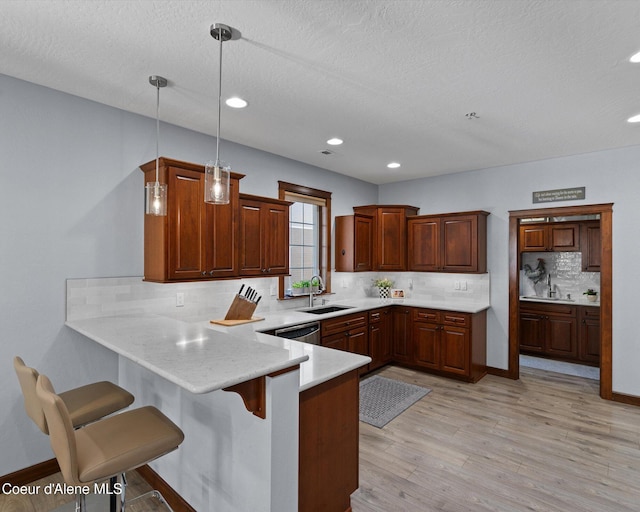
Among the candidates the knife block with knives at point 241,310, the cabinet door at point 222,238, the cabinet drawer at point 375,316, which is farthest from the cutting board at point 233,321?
the cabinet drawer at point 375,316

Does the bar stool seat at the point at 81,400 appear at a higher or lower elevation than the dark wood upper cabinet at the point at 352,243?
lower

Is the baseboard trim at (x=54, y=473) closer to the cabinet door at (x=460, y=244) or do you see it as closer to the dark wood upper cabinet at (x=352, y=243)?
the dark wood upper cabinet at (x=352, y=243)

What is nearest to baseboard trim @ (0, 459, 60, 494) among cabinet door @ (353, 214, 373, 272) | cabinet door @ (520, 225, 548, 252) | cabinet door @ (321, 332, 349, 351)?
cabinet door @ (321, 332, 349, 351)

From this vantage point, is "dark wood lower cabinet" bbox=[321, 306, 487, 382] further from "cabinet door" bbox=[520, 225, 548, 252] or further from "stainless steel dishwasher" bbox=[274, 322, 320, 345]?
"cabinet door" bbox=[520, 225, 548, 252]

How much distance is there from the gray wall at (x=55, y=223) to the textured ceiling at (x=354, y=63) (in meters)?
0.22

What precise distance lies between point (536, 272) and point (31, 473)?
6.79 metres

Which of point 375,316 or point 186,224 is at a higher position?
point 186,224

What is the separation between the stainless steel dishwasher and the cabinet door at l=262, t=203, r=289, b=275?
601mm

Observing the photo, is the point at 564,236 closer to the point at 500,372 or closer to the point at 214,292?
the point at 500,372

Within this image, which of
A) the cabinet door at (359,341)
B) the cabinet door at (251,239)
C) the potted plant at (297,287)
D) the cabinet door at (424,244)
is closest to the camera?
the cabinet door at (251,239)

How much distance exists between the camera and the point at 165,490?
91.7 inches

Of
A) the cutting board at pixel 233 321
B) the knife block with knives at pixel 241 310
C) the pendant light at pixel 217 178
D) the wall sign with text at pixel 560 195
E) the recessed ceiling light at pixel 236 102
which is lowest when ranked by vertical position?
the cutting board at pixel 233 321

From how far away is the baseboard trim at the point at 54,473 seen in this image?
2.24 meters

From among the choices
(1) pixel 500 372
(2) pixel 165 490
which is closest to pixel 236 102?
(2) pixel 165 490
